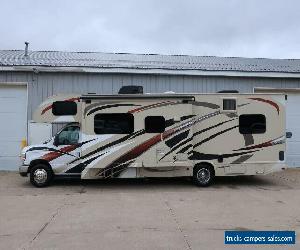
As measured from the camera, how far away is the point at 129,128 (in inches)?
477

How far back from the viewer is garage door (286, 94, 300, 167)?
1686 centimetres

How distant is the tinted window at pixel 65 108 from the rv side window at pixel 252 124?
5040 mm

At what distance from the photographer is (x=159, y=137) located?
A: 1208cm

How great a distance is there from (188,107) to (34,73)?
258 inches

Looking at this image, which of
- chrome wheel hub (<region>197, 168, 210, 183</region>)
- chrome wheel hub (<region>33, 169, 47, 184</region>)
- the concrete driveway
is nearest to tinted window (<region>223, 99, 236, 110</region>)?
chrome wheel hub (<region>197, 168, 210, 183</region>)

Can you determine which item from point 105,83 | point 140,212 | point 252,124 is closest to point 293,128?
point 252,124

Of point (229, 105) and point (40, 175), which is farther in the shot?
point (229, 105)

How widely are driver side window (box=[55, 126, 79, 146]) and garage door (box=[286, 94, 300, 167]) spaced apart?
911 cm

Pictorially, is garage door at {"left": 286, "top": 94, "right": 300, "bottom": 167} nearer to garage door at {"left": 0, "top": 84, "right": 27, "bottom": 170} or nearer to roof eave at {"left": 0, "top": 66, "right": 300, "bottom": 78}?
roof eave at {"left": 0, "top": 66, "right": 300, "bottom": 78}

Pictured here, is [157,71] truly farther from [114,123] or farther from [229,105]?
[114,123]

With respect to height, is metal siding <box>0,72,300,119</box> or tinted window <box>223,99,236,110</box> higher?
metal siding <box>0,72,300,119</box>

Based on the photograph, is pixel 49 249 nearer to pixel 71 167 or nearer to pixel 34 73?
pixel 71 167

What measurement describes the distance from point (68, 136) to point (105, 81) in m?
4.02

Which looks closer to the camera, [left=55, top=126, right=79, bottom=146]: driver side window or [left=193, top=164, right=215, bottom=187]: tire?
[left=55, top=126, right=79, bottom=146]: driver side window
